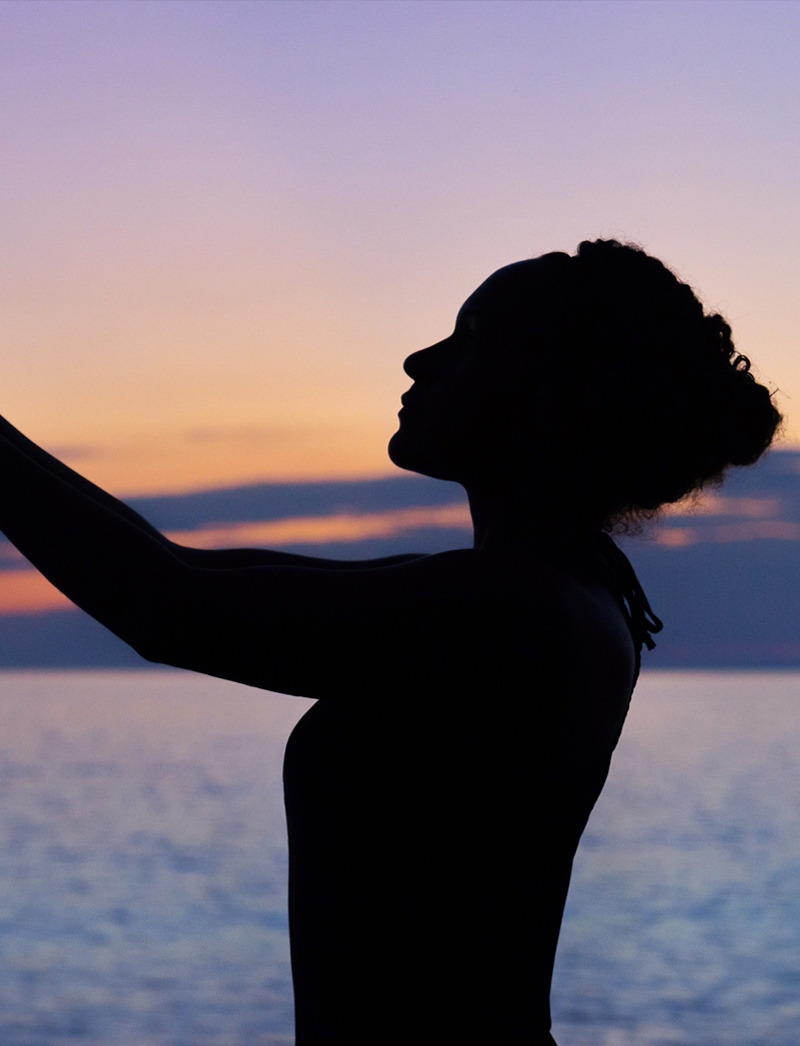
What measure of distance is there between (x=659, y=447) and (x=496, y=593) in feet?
1.17

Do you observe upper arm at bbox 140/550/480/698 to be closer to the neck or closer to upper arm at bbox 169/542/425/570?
the neck

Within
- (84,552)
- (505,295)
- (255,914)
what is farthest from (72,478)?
(255,914)

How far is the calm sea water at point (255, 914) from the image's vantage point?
1134 centimetres

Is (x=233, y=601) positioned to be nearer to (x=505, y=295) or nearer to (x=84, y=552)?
(x=84, y=552)

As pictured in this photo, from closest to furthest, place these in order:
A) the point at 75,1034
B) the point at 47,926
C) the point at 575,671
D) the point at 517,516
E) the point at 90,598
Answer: the point at 90,598, the point at 575,671, the point at 517,516, the point at 75,1034, the point at 47,926

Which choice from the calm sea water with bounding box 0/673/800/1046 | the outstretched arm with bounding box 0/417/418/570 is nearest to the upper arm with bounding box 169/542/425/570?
the outstretched arm with bounding box 0/417/418/570

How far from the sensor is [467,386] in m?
1.51

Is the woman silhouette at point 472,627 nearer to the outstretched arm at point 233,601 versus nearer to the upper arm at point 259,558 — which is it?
the outstretched arm at point 233,601

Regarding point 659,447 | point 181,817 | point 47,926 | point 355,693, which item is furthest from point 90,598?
point 181,817

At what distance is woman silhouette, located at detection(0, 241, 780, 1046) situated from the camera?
1.22 metres

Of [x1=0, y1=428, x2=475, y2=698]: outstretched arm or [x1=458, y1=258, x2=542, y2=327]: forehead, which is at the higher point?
[x1=458, y1=258, x2=542, y2=327]: forehead

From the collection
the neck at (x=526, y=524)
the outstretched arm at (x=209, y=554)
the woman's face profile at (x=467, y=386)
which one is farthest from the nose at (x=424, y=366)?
the outstretched arm at (x=209, y=554)

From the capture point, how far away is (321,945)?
139cm

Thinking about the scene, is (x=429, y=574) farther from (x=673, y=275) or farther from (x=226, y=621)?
(x=673, y=275)
